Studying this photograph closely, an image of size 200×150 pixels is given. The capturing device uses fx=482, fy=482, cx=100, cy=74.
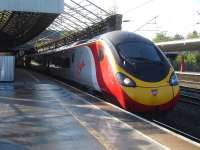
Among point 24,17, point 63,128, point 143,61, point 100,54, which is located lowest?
point 63,128

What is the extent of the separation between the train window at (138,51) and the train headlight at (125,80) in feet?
2.49

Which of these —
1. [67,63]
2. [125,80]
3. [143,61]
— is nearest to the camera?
[125,80]

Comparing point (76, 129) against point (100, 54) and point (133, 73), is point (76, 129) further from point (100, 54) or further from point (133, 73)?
point (100, 54)

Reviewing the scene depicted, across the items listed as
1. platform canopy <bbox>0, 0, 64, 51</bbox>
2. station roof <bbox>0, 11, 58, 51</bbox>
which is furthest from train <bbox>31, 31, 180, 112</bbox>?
station roof <bbox>0, 11, 58, 51</bbox>

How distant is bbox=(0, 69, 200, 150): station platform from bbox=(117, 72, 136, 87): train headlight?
2.84 feet

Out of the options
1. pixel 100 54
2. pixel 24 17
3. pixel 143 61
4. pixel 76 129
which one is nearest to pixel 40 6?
pixel 100 54

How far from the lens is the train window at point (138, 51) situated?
1537 cm

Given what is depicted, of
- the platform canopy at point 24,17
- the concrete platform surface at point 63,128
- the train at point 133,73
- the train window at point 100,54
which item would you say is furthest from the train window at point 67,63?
the concrete platform surface at point 63,128

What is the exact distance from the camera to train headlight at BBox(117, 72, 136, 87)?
14.3 meters

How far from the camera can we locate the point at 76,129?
1099cm

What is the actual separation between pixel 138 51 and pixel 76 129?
5.39 m

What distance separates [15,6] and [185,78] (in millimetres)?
17530

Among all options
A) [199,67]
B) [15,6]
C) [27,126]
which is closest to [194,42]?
[15,6]

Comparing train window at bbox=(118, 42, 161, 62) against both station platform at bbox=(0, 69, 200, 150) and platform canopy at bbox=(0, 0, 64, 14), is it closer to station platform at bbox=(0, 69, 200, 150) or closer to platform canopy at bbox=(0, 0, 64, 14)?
station platform at bbox=(0, 69, 200, 150)
